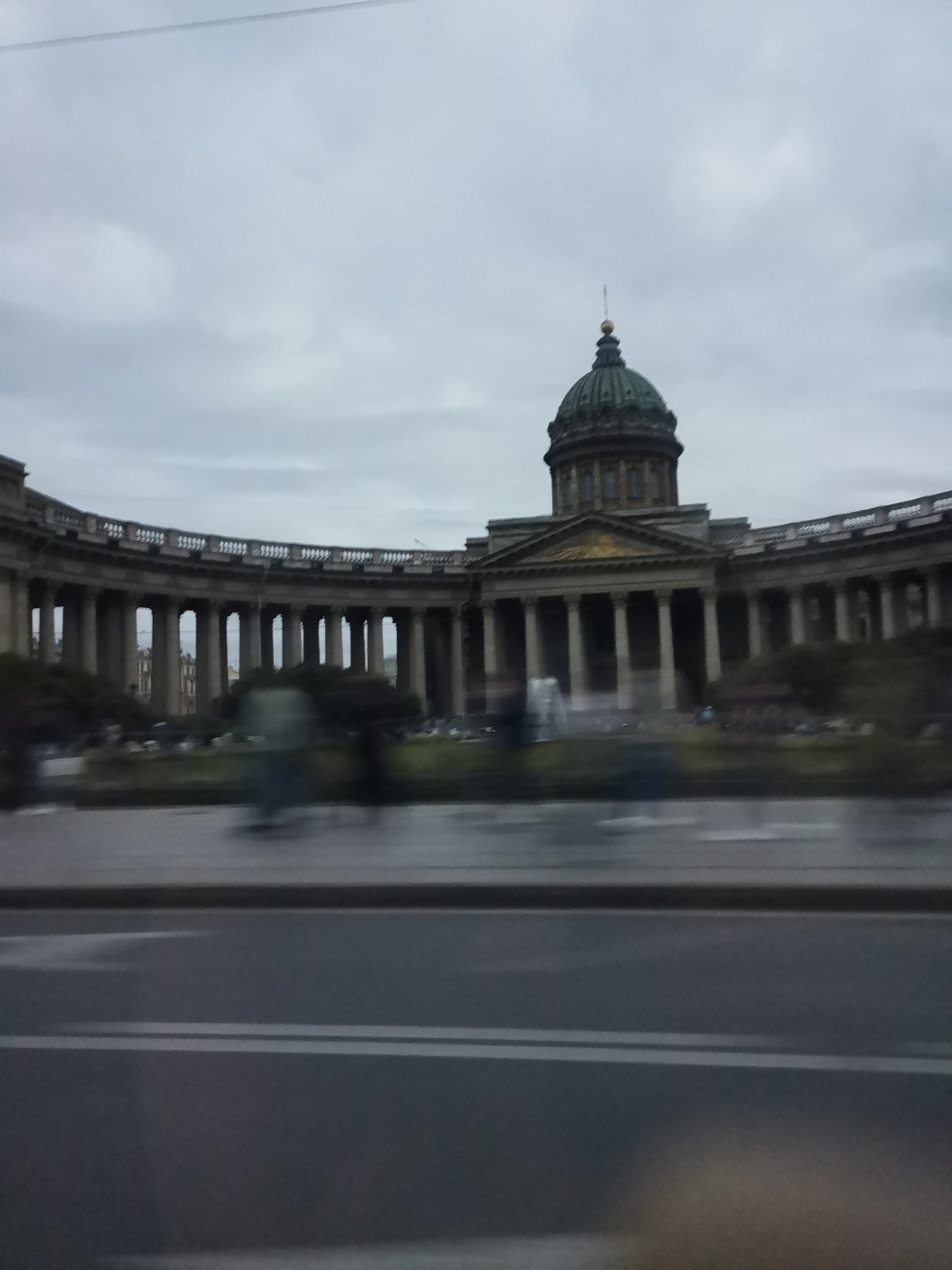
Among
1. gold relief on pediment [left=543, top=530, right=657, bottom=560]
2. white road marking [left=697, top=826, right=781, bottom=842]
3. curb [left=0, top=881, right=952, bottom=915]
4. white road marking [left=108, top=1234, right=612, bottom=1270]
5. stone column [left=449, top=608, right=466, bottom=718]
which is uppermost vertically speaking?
gold relief on pediment [left=543, top=530, right=657, bottom=560]

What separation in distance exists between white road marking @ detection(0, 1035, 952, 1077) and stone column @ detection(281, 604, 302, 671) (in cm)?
7183

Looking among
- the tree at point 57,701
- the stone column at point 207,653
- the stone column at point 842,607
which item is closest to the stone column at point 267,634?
the stone column at point 207,653

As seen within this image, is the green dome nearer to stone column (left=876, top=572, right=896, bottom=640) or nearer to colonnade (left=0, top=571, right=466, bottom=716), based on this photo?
colonnade (left=0, top=571, right=466, bottom=716)

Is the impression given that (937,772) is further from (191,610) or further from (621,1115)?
(191,610)

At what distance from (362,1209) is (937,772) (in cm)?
1444

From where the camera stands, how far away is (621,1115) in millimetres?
5488

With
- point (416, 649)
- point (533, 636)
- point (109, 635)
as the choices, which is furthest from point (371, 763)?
point (416, 649)

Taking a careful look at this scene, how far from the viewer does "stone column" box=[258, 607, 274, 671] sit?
8156cm

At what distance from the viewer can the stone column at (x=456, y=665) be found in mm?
89125

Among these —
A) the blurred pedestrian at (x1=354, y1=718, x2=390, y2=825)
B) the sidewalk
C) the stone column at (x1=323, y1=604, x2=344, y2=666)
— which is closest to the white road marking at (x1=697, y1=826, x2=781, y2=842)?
the sidewalk

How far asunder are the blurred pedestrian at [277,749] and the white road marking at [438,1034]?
9.19 meters

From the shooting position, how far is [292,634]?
7969 centimetres

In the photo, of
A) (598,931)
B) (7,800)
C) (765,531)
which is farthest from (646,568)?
(598,931)

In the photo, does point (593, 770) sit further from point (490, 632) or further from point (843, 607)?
point (490, 632)
